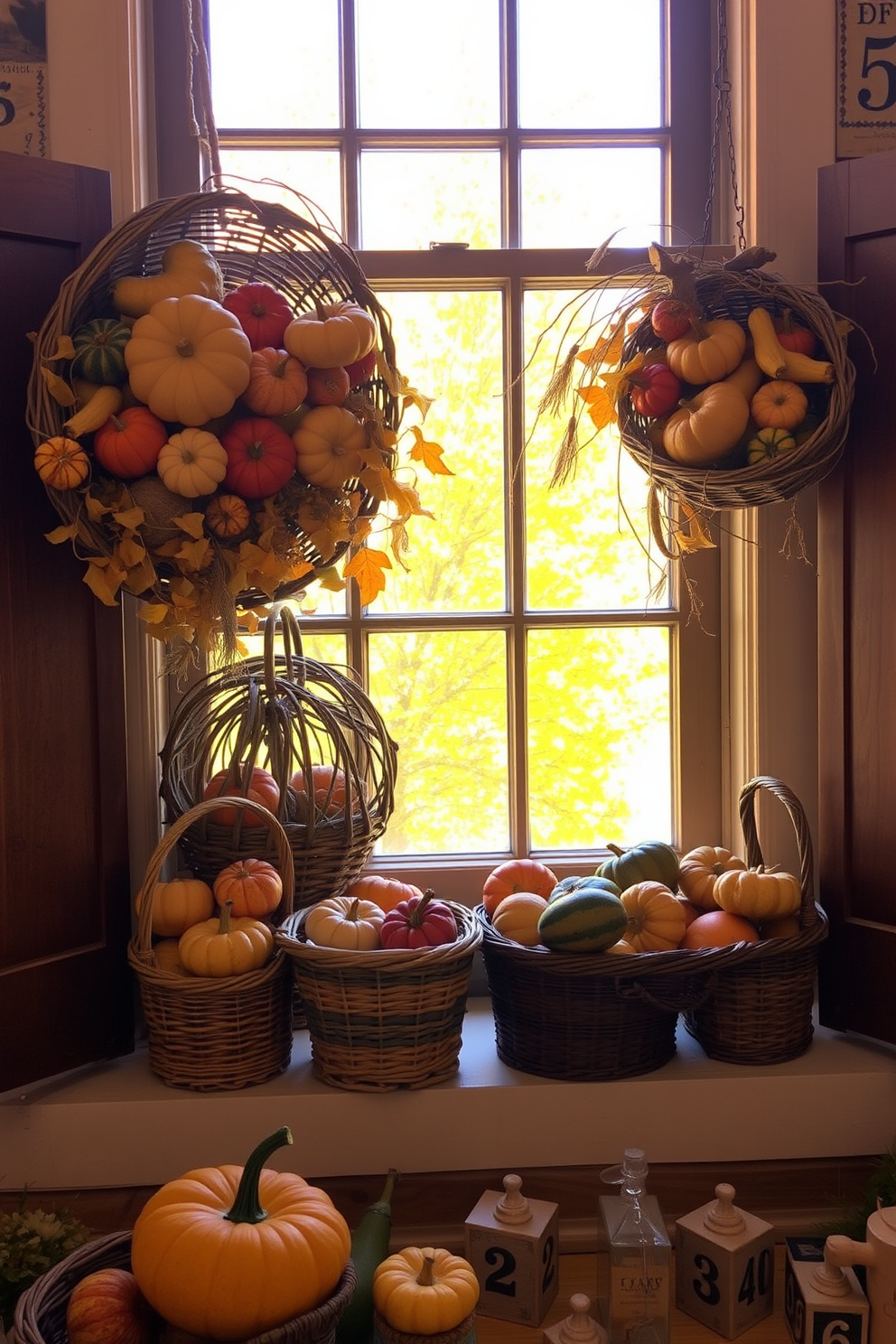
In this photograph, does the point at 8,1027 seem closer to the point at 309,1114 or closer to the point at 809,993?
the point at 309,1114

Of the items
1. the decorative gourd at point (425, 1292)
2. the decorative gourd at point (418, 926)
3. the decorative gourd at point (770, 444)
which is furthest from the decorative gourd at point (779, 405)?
the decorative gourd at point (425, 1292)

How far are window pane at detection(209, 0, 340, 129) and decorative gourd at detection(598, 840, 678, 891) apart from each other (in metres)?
1.32

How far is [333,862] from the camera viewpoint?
1770 millimetres

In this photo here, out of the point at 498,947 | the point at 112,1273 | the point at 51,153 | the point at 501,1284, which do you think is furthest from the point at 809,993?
the point at 51,153

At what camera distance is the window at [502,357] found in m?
2.02

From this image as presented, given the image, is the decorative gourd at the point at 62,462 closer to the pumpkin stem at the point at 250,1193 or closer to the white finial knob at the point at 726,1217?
the pumpkin stem at the point at 250,1193

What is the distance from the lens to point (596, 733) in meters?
2.09

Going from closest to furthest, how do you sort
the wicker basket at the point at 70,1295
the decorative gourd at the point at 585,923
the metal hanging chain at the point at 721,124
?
the wicker basket at the point at 70,1295 → the decorative gourd at the point at 585,923 → the metal hanging chain at the point at 721,124

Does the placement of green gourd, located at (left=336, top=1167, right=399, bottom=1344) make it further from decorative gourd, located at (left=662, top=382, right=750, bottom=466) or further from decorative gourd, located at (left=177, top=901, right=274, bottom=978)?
decorative gourd, located at (left=662, top=382, right=750, bottom=466)

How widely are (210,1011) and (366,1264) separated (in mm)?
383

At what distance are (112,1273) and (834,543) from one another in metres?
1.37

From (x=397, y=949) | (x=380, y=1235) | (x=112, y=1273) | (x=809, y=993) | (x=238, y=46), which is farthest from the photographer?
(x=238, y=46)

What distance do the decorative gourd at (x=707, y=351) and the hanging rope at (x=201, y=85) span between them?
0.69 meters

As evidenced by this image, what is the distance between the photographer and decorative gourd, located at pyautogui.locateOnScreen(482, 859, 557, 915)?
5.92ft
